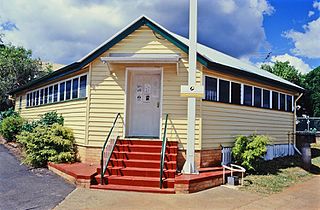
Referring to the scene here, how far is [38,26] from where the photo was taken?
2016 cm

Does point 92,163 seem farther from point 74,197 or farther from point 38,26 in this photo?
point 38,26

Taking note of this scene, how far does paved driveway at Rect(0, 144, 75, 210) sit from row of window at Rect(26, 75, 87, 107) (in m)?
3.13

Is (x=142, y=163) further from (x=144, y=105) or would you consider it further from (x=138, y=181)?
(x=144, y=105)

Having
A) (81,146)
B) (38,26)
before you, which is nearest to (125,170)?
(81,146)

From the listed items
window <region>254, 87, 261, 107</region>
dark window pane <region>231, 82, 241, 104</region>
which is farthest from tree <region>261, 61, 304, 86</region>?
dark window pane <region>231, 82, 241, 104</region>

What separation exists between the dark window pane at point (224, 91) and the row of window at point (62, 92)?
4781 mm

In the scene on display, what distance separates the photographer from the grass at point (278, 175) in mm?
8117

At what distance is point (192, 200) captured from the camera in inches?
263

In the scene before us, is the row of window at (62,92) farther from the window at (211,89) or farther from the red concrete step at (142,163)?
the window at (211,89)

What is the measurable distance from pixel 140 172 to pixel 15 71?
23.7 m

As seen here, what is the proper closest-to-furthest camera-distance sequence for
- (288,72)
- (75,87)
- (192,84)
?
(192,84) → (75,87) → (288,72)

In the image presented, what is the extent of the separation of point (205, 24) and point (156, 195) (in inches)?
322

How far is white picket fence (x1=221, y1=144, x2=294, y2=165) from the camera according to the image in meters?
10.0

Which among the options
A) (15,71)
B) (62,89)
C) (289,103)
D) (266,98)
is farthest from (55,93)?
(15,71)
